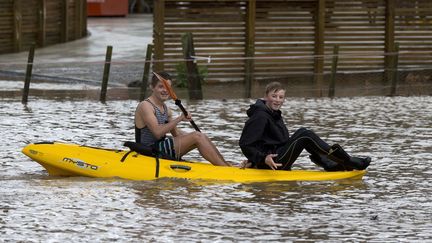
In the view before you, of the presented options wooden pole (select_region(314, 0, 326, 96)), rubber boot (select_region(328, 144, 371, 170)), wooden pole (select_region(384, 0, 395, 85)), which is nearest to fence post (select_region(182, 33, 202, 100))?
wooden pole (select_region(314, 0, 326, 96))

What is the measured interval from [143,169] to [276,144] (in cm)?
144

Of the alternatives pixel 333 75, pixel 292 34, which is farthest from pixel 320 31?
pixel 333 75

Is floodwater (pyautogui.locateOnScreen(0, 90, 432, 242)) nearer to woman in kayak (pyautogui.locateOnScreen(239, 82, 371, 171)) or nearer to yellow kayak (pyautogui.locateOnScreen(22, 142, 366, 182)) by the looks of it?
yellow kayak (pyautogui.locateOnScreen(22, 142, 366, 182))

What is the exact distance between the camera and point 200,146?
49.1 ft

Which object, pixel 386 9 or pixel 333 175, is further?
pixel 386 9

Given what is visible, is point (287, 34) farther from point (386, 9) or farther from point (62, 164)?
point (62, 164)

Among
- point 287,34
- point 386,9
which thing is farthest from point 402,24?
point 287,34

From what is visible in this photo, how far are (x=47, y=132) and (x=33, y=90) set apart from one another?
765cm

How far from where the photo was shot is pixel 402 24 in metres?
29.3

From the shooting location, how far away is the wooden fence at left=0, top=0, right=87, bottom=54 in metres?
34.8

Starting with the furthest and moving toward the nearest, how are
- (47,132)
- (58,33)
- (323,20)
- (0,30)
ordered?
(58,33)
(0,30)
(323,20)
(47,132)

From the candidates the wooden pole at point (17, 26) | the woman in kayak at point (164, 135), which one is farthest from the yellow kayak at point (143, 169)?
the wooden pole at point (17, 26)

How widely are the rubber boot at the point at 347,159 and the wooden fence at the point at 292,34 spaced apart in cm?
1196

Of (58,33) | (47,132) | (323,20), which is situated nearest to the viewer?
(47,132)
